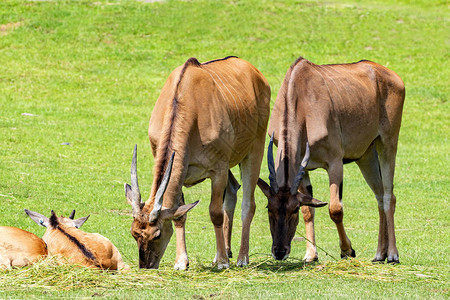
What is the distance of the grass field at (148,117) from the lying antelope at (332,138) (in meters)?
0.61

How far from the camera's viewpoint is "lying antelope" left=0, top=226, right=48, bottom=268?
8.12 meters

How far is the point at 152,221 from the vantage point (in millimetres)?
8039

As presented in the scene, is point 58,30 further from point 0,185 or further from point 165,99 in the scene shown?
point 165,99

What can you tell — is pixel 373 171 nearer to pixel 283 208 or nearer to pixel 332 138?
pixel 332 138

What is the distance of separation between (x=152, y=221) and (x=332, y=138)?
2827mm

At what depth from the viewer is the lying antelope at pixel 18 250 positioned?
812 cm

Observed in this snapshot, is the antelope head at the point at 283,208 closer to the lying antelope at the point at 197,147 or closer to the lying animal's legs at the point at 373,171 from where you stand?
the lying antelope at the point at 197,147

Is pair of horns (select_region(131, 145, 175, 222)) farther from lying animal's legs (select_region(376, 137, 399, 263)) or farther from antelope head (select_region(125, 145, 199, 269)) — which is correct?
lying animal's legs (select_region(376, 137, 399, 263))

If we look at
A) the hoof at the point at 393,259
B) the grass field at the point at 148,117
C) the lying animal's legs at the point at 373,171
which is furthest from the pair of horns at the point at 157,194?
the lying animal's legs at the point at 373,171

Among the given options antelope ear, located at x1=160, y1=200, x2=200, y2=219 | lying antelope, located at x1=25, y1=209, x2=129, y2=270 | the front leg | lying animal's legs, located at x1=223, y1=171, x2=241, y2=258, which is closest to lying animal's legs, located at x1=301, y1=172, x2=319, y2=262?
lying animal's legs, located at x1=223, y1=171, x2=241, y2=258

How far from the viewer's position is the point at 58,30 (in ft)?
101

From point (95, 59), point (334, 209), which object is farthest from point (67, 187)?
point (95, 59)

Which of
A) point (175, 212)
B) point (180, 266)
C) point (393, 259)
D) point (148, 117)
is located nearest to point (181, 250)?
point (180, 266)

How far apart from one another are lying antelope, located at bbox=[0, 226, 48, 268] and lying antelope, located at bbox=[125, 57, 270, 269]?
1074 mm
